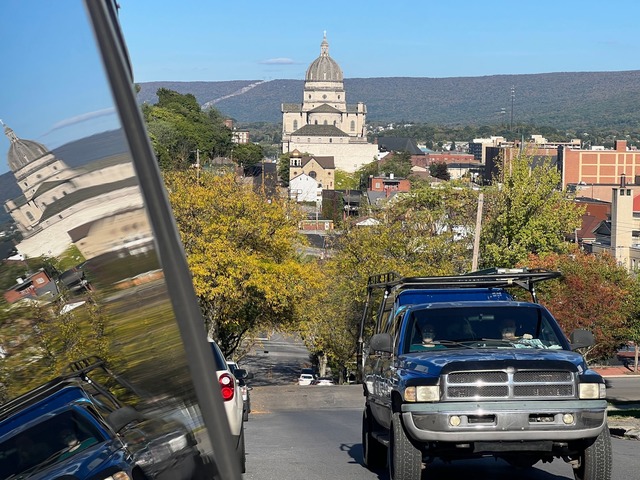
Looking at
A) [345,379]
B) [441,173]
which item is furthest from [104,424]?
[441,173]

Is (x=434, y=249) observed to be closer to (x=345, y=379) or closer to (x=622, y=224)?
(x=345, y=379)

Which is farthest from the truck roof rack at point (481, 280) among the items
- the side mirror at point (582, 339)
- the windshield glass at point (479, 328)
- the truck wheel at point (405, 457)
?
the truck wheel at point (405, 457)

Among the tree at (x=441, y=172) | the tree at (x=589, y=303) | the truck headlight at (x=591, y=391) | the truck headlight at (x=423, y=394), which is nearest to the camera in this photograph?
the truck headlight at (x=423, y=394)

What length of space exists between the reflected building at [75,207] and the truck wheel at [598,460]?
785cm

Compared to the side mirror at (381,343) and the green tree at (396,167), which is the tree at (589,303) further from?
the green tree at (396,167)

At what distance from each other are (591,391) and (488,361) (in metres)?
0.85

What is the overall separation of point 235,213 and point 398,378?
27141 mm

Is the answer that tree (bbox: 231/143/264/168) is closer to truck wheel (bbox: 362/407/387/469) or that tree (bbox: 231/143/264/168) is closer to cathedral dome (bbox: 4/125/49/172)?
truck wheel (bbox: 362/407/387/469)

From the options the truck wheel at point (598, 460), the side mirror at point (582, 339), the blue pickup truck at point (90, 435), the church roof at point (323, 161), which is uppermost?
the blue pickup truck at point (90, 435)

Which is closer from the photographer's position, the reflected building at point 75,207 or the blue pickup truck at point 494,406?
the reflected building at point 75,207

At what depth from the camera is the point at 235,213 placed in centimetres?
3544

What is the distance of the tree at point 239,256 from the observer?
109ft

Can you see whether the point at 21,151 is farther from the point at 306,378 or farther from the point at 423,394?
the point at 306,378

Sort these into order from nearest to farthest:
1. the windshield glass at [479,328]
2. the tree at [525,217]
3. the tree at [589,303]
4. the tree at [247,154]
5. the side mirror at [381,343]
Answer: the side mirror at [381,343] → the windshield glass at [479,328] → the tree at [589,303] → the tree at [525,217] → the tree at [247,154]
